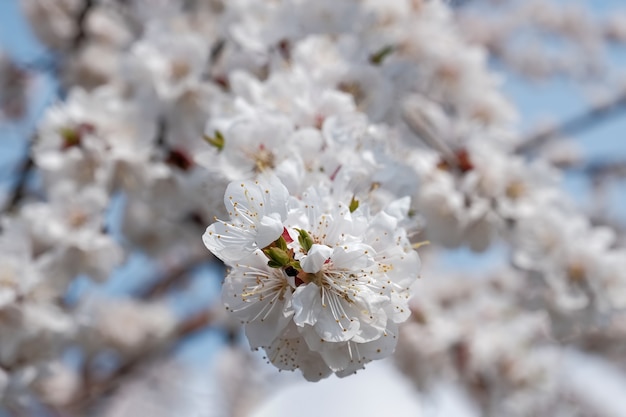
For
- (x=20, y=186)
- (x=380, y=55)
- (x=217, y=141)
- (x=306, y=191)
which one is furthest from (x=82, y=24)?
(x=306, y=191)

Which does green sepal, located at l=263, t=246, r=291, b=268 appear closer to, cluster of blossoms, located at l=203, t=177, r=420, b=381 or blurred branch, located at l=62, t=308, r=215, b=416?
cluster of blossoms, located at l=203, t=177, r=420, b=381

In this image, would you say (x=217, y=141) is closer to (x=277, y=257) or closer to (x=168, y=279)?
(x=277, y=257)

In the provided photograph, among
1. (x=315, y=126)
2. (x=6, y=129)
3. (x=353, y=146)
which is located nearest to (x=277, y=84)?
(x=315, y=126)

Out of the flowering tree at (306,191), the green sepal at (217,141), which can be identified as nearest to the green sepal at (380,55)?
the flowering tree at (306,191)

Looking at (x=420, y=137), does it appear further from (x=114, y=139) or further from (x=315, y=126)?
(x=114, y=139)

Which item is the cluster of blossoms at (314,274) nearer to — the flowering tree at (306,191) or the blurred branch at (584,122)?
the flowering tree at (306,191)
